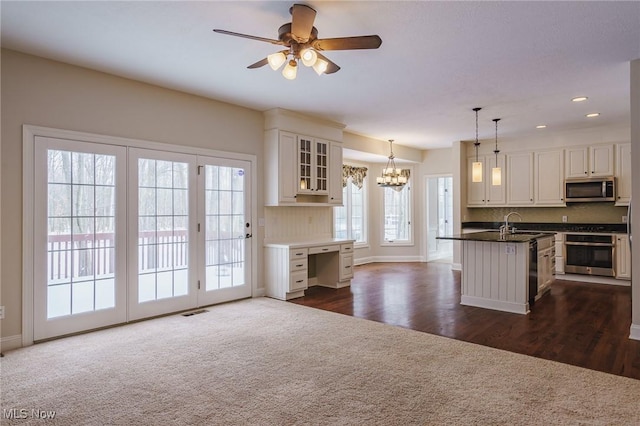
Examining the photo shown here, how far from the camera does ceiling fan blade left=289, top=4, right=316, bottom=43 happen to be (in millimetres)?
2666

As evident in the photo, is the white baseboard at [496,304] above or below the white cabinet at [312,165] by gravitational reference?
below

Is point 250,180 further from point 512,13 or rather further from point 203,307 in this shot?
point 512,13

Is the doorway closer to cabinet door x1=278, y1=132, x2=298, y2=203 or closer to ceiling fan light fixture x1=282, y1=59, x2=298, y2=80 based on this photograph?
cabinet door x1=278, y1=132, x2=298, y2=203

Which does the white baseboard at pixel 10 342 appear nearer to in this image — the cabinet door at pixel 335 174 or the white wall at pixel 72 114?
the white wall at pixel 72 114

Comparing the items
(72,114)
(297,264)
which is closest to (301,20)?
(72,114)

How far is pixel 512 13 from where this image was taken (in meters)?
2.89

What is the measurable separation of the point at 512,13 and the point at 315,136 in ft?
11.8

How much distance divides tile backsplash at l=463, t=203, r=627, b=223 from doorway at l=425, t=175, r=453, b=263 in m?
1.12

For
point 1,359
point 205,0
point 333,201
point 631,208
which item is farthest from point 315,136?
point 1,359

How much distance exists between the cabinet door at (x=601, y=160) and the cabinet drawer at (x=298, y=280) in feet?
17.9

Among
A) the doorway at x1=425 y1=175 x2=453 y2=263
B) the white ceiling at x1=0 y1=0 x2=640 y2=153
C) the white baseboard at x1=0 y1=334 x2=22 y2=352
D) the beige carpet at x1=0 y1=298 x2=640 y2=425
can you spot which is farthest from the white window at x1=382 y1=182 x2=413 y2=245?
the white baseboard at x1=0 y1=334 x2=22 y2=352

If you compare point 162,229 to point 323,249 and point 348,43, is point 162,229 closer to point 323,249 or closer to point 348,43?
point 323,249

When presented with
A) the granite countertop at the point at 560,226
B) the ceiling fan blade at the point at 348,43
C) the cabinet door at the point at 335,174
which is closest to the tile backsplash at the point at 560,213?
the granite countertop at the point at 560,226

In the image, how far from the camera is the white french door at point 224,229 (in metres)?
5.07
